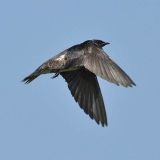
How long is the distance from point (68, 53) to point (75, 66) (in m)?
0.75

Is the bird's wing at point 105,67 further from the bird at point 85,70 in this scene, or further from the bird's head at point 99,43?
the bird's head at point 99,43

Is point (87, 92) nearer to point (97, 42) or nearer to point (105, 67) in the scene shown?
point (97, 42)

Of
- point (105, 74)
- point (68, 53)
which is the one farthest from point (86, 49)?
point (105, 74)

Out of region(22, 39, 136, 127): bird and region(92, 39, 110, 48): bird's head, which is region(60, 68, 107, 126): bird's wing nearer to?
region(22, 39, 136, 127): bird

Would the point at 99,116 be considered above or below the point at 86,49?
below

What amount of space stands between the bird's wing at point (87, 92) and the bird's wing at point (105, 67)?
0.83 metres

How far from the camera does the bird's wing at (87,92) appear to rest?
47.1ft

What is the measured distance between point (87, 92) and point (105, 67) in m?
1.58

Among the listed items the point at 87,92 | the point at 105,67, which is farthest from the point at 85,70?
the point at 105,67

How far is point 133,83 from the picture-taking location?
1275 centimetres

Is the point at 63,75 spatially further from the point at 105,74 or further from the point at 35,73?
the point at 105,74

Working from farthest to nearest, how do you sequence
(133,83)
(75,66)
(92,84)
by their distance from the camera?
(92,84)
(75,66)
(133,83)

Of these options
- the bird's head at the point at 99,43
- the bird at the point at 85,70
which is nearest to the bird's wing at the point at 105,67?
the bird at the point at 85,70

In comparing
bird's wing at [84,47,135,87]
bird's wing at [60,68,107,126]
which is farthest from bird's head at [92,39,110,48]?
bird's wing at [84,47,135,87]
